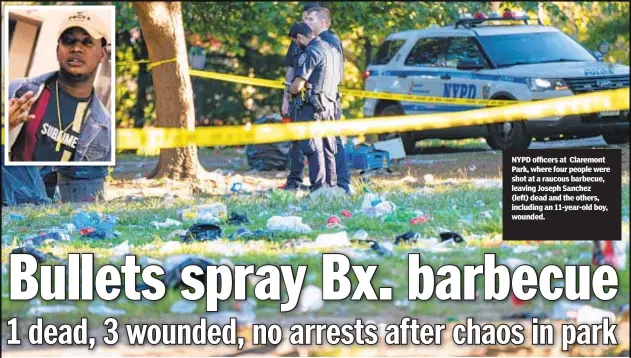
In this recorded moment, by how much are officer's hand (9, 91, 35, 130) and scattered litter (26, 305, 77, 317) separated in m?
5.54

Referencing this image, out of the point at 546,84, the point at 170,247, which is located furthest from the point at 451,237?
the point at 546,84

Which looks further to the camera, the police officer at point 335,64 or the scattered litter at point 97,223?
the police officer at point 335,64

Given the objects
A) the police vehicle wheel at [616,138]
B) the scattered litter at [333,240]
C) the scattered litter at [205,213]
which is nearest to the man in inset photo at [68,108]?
the scattered litter at [205,213]

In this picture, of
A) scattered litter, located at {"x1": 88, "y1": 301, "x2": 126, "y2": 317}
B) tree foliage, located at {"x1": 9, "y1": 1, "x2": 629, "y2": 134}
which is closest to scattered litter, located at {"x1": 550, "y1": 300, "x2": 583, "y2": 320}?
scattered litter, located at {"x1": 88, "y1": 301, "x2": 126, "y2": 317}

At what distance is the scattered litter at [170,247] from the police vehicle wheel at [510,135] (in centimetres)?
768

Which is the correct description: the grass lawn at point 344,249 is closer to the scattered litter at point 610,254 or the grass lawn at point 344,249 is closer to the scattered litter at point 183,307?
the scattered litter at point 183,307

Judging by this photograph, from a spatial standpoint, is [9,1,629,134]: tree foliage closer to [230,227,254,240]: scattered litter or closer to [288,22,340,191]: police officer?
[288,22,340,191]: police officer

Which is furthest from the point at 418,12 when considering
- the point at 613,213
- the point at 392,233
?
the point at 613,213

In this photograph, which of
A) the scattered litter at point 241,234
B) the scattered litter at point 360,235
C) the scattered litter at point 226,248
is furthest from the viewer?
the scattered litter at point 241,234

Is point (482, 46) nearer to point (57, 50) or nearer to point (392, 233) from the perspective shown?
point (57, 50)

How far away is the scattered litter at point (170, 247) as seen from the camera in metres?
11.2

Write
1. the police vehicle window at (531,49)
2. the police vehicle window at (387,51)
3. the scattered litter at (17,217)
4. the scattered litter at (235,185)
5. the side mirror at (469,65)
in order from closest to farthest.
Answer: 1. the scattered litter at (17,217)
2. the scattered litter at (235,185)
3. the side mirror at (469,65)
4. the police vehicle window at (531,49)
5. the police vehicle window at (387,51)

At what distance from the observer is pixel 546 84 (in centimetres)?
1859

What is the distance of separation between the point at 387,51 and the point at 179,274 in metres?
12.2
